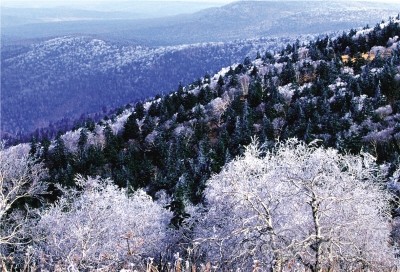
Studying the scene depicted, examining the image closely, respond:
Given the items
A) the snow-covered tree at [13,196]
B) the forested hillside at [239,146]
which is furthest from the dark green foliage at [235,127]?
the snow-covered tree at [13,196]

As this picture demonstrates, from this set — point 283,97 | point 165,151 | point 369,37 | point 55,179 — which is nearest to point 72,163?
point 55,179

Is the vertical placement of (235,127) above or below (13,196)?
below

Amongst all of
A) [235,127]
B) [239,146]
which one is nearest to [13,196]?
[239,146]

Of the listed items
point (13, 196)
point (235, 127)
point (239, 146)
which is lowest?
point (235, 127)

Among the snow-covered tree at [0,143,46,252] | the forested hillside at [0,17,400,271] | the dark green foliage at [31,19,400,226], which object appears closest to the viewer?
the snow-covered tree at [0,143,46,252]

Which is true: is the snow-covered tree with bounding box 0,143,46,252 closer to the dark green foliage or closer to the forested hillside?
the forested hillside

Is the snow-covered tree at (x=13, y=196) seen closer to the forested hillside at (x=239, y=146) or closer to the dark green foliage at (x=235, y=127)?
the forested hillside at (x=239, y=146)

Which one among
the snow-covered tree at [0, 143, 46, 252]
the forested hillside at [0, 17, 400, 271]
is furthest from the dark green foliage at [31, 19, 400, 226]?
the snow-covered tree at [0, 143, 46, 252]

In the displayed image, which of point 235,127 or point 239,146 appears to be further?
point 235,127

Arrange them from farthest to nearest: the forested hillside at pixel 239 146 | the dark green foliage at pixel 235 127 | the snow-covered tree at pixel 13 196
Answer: the dark green foliage at pixel 235 127
the forested hillside at pixel 239 146
the snow-covered tree at pixel 13 196

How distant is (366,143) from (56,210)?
53.3m

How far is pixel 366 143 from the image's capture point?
87.9m

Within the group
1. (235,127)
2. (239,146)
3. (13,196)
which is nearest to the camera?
(13,196)

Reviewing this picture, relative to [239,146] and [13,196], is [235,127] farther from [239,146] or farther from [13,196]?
[13,196]
